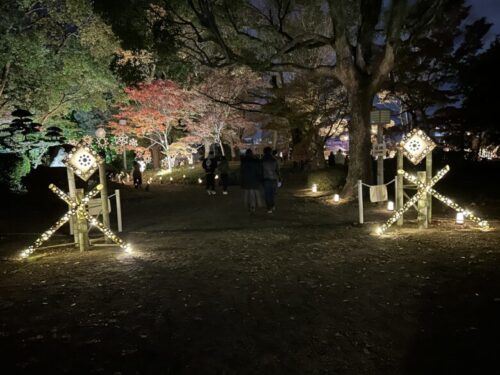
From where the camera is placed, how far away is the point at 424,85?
22.3 m

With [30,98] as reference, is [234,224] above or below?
below

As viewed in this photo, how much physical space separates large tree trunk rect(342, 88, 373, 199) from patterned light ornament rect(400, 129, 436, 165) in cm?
465

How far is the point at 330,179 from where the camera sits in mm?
16375

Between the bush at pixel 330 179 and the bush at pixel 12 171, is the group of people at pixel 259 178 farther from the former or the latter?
the bush at pixel 12 171

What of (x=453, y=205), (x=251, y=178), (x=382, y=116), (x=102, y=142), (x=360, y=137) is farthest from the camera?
(x=102, y=142)

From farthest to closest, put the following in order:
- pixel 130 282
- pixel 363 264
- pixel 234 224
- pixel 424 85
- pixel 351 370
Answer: pixel 424 85, pixel 234 224, pixel 363 264, pixel 130 282, pixel 351 370

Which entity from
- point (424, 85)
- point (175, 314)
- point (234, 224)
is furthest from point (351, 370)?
point (424, 85)

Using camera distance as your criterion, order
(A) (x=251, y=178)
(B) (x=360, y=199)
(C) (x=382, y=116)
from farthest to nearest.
→ 1. (C) (x=382, y=116)
2. (A) (x=251, y=178)
3. (B) (x=360, y=199)

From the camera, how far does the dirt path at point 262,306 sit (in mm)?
3561

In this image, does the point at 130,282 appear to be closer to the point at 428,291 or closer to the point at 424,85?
the point at 428,291

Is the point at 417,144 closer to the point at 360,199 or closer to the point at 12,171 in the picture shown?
the point at 360,199

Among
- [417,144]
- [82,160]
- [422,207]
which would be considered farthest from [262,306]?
[417,144]

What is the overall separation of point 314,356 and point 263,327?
0.75 metres

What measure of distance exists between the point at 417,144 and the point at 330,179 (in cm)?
792
